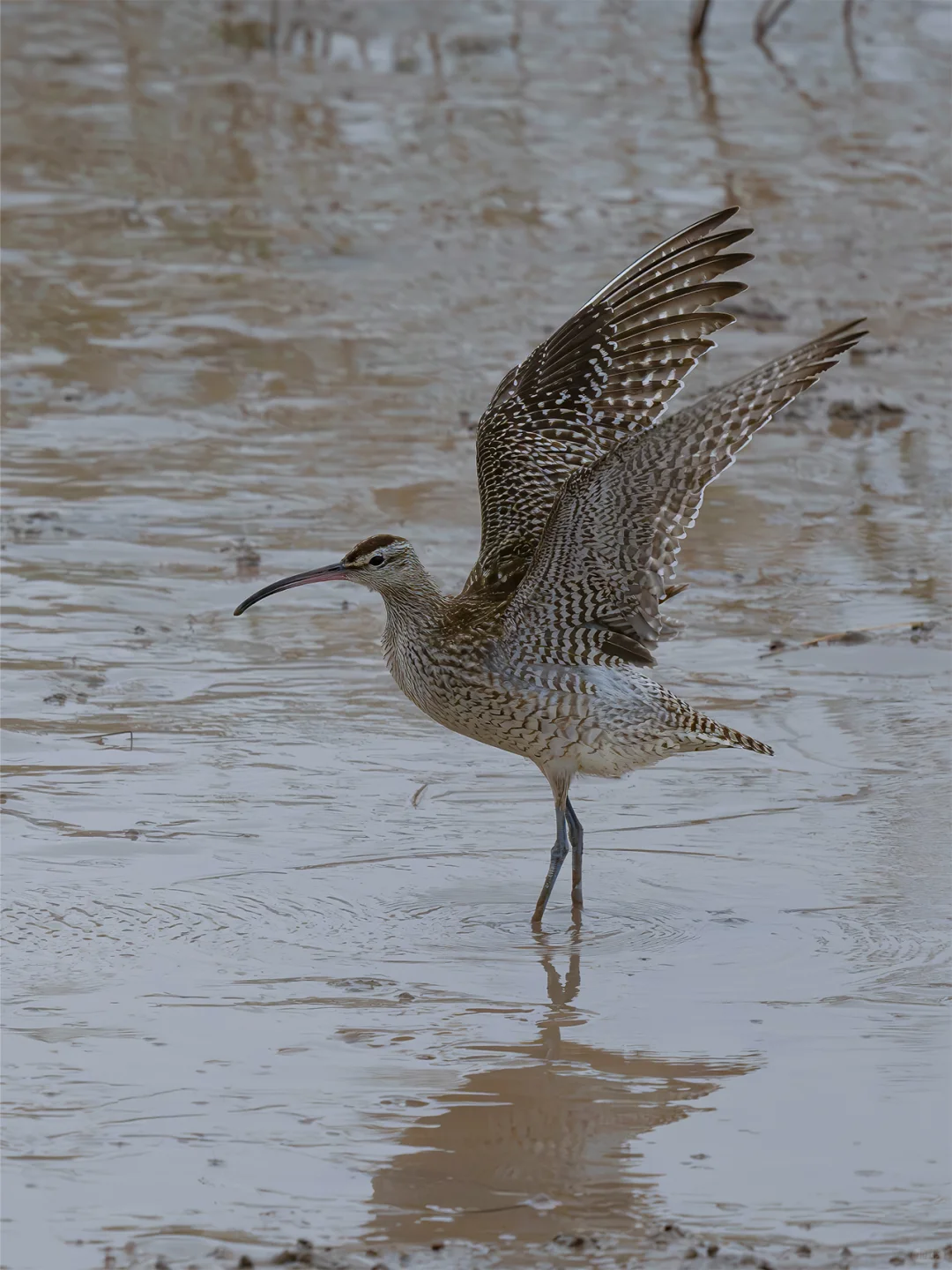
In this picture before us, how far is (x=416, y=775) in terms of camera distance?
244 inches

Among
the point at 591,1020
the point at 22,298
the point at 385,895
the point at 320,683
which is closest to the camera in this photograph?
the point at 591,1020

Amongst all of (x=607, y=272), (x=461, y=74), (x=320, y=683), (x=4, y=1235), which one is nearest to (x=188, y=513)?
(x=320, y=683)

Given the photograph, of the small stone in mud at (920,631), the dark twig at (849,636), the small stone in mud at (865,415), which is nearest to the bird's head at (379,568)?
the dark twig at (849,636)

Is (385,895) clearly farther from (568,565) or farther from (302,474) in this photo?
(302,474)

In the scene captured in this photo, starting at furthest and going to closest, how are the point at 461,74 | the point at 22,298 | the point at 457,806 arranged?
the point at 461,74, the point at 22,298, the point at 457,806

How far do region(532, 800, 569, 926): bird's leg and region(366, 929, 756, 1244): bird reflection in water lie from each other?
0.55 metres

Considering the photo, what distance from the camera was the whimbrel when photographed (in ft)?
16.9

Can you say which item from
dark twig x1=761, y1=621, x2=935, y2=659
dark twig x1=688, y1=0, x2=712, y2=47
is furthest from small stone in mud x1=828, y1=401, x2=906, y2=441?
dark twig x1=688, y1=0, x2=712, y2=47

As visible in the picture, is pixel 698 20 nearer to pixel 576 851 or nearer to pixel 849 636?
pixel 849 636

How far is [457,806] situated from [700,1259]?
93.5 inches

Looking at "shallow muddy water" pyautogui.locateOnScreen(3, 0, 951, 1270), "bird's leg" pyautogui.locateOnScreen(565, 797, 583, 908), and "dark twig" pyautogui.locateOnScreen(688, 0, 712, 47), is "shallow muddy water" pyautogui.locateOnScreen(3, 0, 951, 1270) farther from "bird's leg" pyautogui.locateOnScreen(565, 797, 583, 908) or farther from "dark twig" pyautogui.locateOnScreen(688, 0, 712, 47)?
"dark twig" pyautogui.locateOnScreen(688, 0, 712, 47)

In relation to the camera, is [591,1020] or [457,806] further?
[457,806]

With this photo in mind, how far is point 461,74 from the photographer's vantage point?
52.7 feet

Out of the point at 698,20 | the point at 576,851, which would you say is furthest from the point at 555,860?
the point at 698,20
